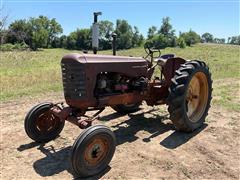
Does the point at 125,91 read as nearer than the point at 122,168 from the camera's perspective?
No

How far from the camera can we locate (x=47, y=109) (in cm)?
550

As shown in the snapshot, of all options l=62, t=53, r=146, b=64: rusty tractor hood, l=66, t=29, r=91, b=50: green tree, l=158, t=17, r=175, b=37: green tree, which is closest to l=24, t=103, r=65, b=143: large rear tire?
l=62, t=53, r=146, b=64: rusty tractor hood

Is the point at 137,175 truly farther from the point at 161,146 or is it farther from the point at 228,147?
the point at 228,147

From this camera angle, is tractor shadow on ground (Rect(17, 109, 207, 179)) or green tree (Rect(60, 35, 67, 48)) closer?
tractor shadow on ground (Rect(17, 109, 207, 179))

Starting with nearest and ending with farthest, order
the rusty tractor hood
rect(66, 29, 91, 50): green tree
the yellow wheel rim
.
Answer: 1. the rusty tractor hood
2. the yellow wheel rim
3. rect(66, 29, 91, 50): green tree

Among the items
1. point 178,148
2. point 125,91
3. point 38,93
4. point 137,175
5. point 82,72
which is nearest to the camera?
point 137,175

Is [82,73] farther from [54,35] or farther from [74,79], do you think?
[54,35]

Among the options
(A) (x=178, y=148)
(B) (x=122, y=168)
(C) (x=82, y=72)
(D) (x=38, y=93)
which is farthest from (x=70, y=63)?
(D) (x=38, y=93)

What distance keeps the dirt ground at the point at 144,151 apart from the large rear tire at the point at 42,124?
5.3 inches

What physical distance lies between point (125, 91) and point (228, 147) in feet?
6.33

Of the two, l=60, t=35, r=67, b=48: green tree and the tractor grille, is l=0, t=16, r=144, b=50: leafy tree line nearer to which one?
l=60, t=35, r=67, b=48: green tree

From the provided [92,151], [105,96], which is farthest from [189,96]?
[92,151]

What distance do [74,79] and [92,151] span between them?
111cm

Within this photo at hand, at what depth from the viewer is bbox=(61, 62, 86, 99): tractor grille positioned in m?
4.82
